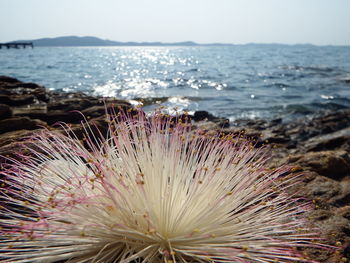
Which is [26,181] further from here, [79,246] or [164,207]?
[164,207]

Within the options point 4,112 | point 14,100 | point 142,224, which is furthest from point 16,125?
point 14,100

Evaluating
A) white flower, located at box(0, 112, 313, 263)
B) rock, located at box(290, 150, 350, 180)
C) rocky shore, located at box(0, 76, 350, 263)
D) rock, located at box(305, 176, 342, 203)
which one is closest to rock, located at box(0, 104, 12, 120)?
rocky shore, located at box(0, 76, 350, 263)

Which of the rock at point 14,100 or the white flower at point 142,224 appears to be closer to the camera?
the white flower at point 142,224

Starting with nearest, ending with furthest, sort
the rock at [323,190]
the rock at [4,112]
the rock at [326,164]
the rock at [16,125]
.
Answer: the rock at [323,190], the rock at [326,164], the rock at [16,125], the rock at [4,112]

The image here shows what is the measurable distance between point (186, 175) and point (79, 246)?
83 cm

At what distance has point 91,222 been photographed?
→ 1898mm

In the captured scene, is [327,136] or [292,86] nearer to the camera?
[327,136]

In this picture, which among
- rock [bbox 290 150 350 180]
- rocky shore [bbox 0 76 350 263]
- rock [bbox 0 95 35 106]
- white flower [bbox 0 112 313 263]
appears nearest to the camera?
white flower [bbox 0 112 313 263]

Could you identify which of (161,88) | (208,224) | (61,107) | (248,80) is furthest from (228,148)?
(248,80)

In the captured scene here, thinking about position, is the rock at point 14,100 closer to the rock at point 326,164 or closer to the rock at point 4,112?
the rock at point 4,112

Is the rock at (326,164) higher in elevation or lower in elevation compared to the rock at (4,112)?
lower

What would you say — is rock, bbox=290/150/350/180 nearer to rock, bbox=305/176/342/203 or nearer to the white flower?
rock, bbox=305/176/342/203

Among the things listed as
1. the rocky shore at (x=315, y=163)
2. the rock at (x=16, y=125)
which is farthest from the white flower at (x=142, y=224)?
the rock at (x=16, y=125)

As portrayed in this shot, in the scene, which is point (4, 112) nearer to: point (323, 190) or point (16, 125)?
point (16, 125)
